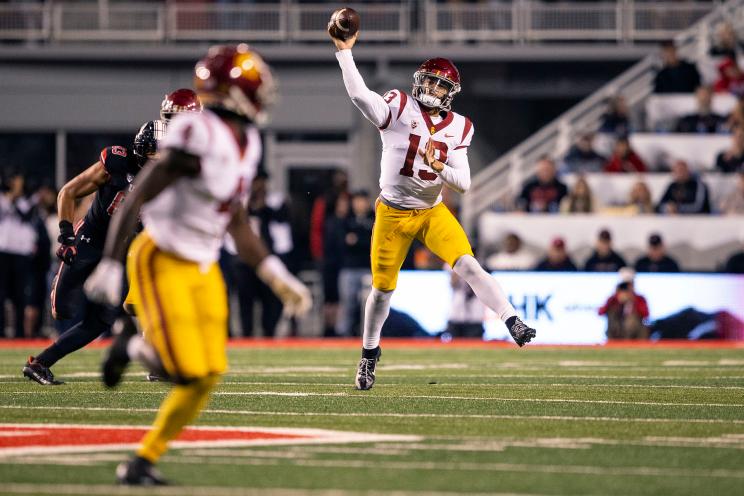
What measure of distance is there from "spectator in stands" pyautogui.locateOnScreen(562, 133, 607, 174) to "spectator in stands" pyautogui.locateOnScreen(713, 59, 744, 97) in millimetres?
2258

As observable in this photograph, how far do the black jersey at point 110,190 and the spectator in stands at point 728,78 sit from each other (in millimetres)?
12412

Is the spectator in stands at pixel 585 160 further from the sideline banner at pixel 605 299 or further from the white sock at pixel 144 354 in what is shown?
the white sock at pixel 144 354

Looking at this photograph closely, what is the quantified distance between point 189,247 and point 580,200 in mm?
12445

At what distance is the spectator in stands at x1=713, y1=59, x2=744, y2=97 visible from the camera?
19.6 m

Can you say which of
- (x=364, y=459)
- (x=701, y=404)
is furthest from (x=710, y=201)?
(x=364, y=459)

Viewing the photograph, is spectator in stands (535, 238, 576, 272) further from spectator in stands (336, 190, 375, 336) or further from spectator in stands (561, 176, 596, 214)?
spectator in stands (336, 190, 375, 336)

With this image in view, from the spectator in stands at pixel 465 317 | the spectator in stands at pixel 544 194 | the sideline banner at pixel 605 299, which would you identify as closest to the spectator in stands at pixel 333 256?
the sideline banner at pixel 605 299

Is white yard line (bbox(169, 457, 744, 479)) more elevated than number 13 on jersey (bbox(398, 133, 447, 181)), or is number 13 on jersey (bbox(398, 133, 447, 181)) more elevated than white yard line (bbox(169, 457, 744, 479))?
number 13 on jersey (bbox(398, 133, 447, 181))

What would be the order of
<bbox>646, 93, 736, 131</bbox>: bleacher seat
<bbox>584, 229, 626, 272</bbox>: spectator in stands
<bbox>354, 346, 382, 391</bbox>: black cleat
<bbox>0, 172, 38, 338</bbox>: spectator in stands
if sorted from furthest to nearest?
1. <bbox>646, 93, 736, 131</bbox>: bleacher seat
2. <bbox>0, 172, 38, 338</bbox>: spectator in stands
3. <bbox>584, 229, 626, 272</bbox>: spectator in stands
4. <bbox>354, 346, 382, 391</bbox>: black cleat

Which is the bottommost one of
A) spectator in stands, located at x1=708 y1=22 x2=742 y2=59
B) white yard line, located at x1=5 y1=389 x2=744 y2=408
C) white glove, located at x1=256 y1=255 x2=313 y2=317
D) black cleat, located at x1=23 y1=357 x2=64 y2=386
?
white yard line, located at x1=5 y1=389 x2=744 y2=408

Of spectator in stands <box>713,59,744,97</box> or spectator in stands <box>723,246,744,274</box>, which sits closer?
spectator in stands <box>723,246,744,274</box>

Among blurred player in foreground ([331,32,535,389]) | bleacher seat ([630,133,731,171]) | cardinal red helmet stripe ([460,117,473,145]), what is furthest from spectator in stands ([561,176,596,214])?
blurred player in foreground ([331,32,535,389])

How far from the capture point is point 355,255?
54.2ft

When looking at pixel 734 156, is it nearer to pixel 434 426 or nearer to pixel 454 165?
pixel 454 165
